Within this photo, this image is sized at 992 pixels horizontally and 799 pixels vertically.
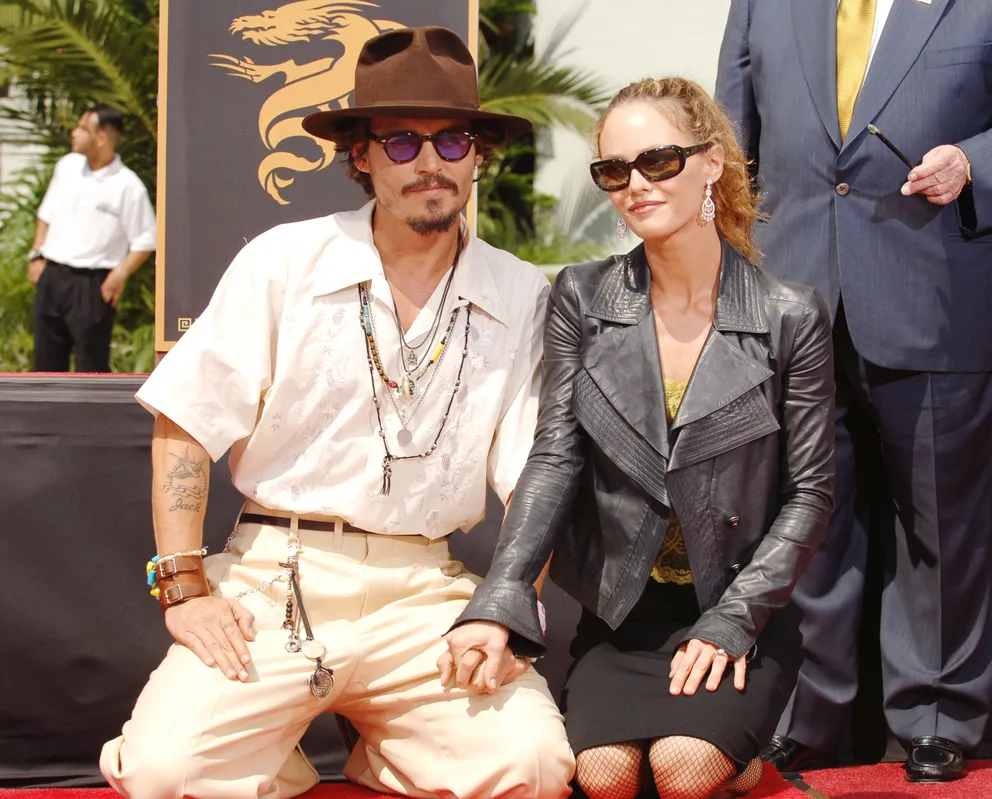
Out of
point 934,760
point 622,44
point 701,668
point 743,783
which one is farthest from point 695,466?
point 622,44

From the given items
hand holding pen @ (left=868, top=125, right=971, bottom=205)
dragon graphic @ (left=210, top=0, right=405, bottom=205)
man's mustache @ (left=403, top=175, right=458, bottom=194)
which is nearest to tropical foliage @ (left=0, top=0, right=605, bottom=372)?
dragon graphic @ (left=210, top=0, right=405, bottom=205)

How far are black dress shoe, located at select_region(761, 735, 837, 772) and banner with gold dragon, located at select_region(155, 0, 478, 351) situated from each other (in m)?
1.93

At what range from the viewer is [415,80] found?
2496 millimetres

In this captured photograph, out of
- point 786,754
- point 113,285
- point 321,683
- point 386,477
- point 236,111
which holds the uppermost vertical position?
point 236,111

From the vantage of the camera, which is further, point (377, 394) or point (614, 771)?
point (377, 394)

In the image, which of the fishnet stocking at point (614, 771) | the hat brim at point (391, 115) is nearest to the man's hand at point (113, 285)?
the hat brim at point (391, 115)

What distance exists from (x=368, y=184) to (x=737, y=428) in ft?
3.59

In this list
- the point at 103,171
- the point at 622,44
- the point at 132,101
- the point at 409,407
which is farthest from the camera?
the point at 132,101

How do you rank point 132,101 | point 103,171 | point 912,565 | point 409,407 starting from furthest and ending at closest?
point 132,101
point 103,171
point 912,565
point 409,407

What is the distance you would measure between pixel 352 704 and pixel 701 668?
0.75m

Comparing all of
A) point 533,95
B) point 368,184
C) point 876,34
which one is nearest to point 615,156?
point 368,184

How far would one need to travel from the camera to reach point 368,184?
9.41ft

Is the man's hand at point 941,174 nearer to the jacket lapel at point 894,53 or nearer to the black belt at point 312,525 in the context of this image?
the jacket lapel at point 894,53

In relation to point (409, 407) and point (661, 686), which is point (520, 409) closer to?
point (409, 407)
